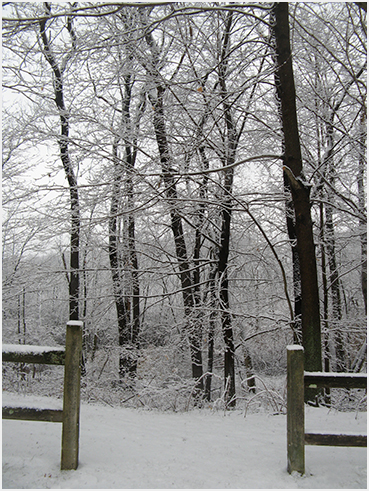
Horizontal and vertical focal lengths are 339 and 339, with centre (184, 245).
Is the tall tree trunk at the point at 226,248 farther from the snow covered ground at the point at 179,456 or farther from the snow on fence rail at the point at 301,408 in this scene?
the snow on fence rail at the point at 301,408

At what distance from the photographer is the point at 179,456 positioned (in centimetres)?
329

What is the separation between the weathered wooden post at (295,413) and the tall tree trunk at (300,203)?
2108mm

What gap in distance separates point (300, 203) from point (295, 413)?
3120 mm

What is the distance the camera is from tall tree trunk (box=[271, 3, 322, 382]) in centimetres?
489

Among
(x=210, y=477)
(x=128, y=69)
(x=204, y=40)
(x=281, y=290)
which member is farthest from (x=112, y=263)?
(x=210, y=477)

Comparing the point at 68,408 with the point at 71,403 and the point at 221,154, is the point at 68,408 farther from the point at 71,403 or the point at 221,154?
the point at 221,154

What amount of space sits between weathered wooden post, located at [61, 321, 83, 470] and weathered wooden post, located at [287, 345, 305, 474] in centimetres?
178

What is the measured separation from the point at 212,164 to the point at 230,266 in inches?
105

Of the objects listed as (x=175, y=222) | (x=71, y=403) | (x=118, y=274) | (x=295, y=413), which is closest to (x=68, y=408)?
(x=71, y=403)

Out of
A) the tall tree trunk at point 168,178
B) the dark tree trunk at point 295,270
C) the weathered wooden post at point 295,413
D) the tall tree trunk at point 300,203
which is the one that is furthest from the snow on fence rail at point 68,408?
the dark tree trunk at point 295,270

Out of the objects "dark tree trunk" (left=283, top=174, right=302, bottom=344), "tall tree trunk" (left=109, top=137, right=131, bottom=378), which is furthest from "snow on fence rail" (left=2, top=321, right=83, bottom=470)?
"tall tree trunk" (left=109, top=137, right=131, bottom=378)

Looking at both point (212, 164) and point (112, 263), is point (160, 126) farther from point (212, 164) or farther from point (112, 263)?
point (112, 263)

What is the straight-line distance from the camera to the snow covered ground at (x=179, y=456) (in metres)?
2.78

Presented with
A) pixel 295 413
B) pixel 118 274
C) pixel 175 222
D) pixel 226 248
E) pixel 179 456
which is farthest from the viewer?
pixel 175 222
